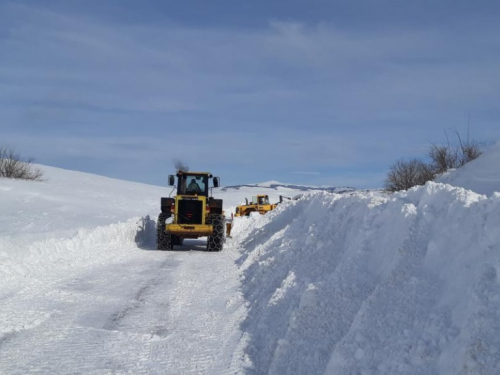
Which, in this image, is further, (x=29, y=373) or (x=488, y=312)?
(x=29, y=373)

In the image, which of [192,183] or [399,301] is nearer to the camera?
[399,301]

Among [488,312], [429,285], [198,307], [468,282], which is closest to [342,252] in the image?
[198,307]

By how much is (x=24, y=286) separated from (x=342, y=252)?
19.3 feet

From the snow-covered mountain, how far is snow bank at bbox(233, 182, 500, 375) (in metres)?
0.02

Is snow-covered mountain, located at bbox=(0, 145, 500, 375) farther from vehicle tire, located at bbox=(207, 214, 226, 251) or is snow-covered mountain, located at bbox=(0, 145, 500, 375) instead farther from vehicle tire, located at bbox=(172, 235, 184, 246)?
vehicle tire, located at bbox=(172, 235, 184, 246)

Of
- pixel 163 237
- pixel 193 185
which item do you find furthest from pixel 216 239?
pixel 193 185

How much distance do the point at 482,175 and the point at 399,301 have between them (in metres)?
15.8

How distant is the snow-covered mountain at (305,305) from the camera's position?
4.43m

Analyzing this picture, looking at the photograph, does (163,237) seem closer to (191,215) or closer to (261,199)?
(191,215)

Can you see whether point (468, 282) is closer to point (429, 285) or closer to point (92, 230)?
point (429, 285)

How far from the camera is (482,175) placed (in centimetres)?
1912

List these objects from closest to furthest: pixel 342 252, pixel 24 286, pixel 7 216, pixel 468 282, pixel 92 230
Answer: pixel 468 282, pixel 342 252, pixel 24 286, pixel 92 230, pixel 7 216

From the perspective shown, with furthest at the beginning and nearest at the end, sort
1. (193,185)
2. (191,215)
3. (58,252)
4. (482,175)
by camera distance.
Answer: (482,175), (193,185), (191,215), (58,252)

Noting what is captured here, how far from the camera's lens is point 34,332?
689cm
